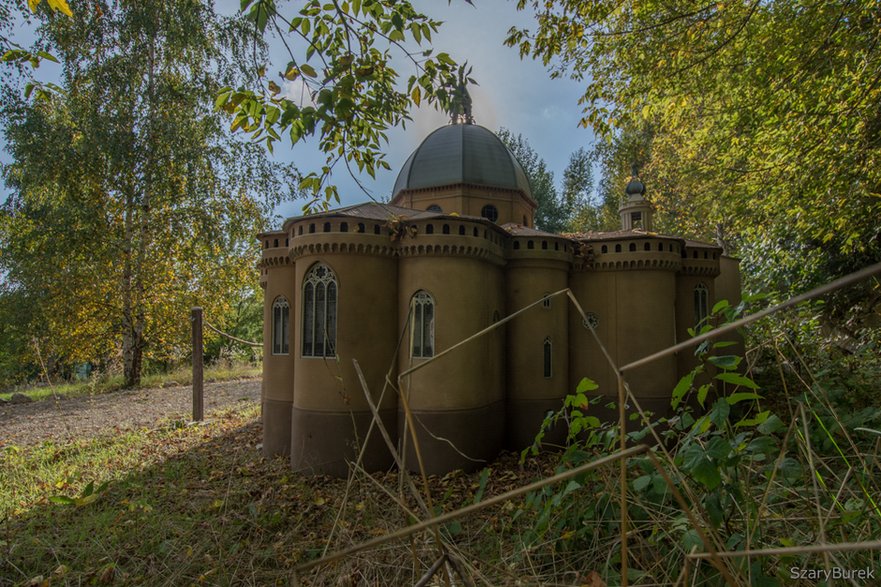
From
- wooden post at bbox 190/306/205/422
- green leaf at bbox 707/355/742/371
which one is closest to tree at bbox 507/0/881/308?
green leaf at bbox 707/355/742/371

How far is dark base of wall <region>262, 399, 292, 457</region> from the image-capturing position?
12.1 m

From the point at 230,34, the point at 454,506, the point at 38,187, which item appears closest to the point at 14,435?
the point at 38,187

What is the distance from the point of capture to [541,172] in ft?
123

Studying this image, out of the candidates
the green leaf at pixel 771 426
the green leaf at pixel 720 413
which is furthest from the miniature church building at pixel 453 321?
the green leaf at pixel 771 426

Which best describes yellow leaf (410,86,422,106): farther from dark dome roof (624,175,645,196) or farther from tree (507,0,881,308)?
dark dome roof (624,175,645,196)

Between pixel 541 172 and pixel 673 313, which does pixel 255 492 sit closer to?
pixel 673 313

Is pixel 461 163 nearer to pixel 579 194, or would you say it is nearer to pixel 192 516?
pixel 192 516

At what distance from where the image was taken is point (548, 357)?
13.0 m

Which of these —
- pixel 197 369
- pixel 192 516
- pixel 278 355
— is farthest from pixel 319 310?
A: pixel 197 369

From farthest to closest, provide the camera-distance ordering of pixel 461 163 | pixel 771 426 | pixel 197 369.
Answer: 1. pixel 461 163
2. pixel 197 369
3. pixel 771 426

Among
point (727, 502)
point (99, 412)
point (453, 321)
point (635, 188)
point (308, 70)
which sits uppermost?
point (635, 188)

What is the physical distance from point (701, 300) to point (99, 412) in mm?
20688

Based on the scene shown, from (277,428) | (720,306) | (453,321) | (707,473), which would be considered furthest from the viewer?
(277,428)

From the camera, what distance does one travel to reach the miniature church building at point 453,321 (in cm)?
1072
